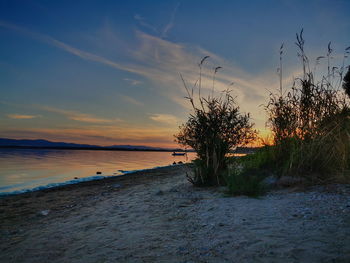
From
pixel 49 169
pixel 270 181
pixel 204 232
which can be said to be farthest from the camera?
pixel 49 169

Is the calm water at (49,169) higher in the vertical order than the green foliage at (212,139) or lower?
lower

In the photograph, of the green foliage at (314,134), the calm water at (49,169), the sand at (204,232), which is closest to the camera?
the sand at (204,232)

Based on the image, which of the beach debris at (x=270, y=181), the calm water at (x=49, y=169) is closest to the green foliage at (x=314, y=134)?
the beach debris at (x=270, y=181)

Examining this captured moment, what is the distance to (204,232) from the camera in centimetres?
292

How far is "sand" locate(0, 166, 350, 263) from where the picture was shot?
7.28ft

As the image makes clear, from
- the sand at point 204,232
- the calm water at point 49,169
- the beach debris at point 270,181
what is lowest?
the calm water at point 49,169

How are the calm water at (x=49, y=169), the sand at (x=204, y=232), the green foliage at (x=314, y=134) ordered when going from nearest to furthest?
the sand at (x=204, y=232) → the green foliage at (x=314, y=134) → the calm water at (x=49, y=169)

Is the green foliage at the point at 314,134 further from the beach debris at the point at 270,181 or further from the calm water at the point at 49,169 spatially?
the calm water at the point at 49,169

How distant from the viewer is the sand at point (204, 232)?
87.4 inches

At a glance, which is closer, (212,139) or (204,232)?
(204,232)

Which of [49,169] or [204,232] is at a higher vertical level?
[204,232]

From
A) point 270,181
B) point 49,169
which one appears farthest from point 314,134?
point 49,169

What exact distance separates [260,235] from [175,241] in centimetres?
96

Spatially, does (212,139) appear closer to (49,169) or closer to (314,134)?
(314,134)
